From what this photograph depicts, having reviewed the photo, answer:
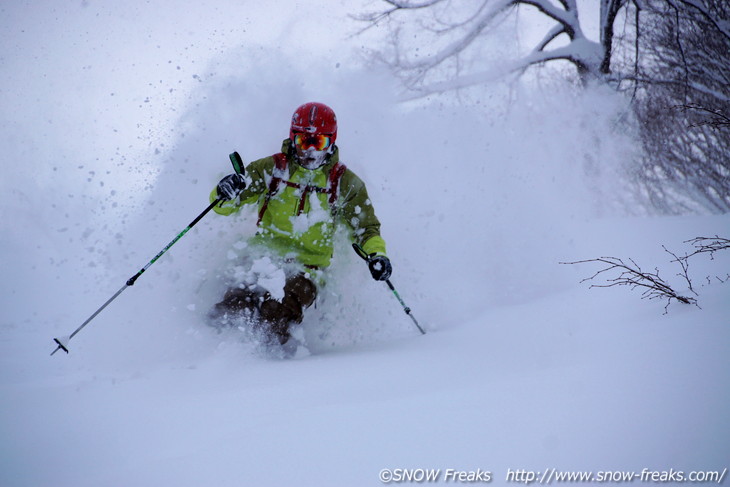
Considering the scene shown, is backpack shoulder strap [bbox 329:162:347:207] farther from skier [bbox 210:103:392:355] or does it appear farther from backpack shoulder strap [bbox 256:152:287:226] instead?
backpack shoulder strap [bbox 256:152:287:226]

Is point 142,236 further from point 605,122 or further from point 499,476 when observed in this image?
point 605,122

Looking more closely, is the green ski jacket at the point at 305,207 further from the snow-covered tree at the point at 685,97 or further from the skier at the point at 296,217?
the snow-covered tree at the point at 685,97

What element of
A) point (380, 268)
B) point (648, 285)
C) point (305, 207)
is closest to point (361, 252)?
point (380, 268)

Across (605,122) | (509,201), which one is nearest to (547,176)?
(509,201)

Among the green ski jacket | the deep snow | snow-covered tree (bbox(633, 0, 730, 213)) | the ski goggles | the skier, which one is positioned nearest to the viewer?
the deep snow

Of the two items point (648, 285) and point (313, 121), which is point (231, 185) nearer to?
point (313, 121)

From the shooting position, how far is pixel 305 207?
360 centimetres

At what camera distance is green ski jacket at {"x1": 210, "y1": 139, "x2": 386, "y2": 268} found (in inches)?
141

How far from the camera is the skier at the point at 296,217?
11.0ft

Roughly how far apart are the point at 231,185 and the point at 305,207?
62 cm

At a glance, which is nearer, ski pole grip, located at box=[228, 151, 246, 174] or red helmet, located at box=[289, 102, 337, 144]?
ski pole grip, located at box=[228, 151, 246, 174]

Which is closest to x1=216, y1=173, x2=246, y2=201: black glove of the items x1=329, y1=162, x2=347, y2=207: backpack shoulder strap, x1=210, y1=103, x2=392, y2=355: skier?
x1=210, y1=103, x2=392, y2=355: skier

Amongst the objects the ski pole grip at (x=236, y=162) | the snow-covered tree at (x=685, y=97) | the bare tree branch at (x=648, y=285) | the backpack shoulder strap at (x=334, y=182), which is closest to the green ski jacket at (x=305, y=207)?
the backpack shoulder strap at (x=334, y=182)

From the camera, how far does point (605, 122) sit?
884 centimetres
